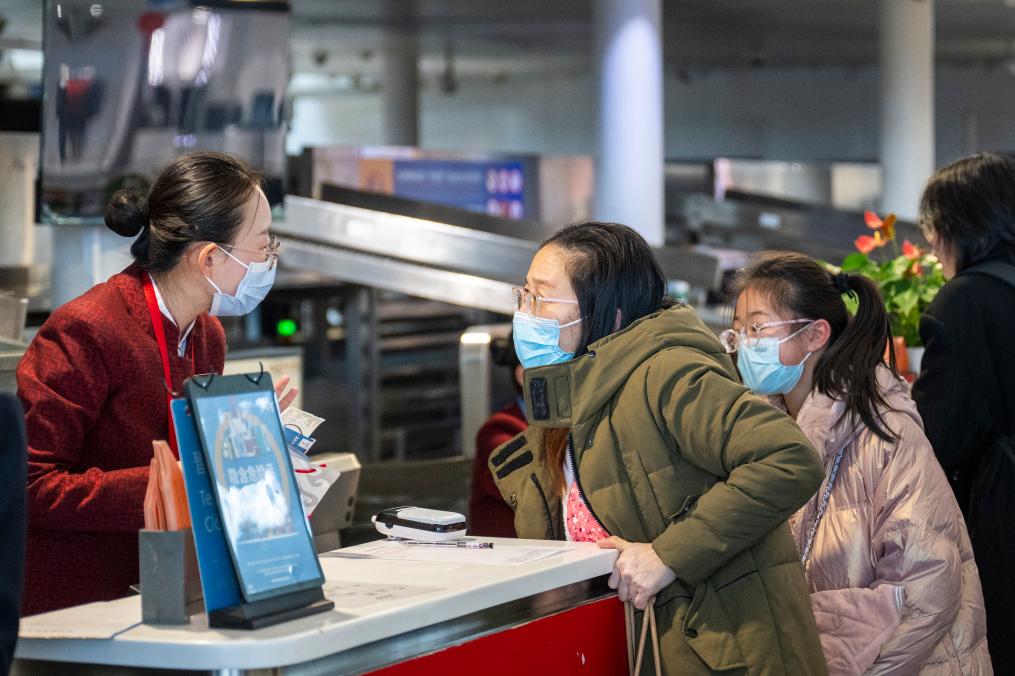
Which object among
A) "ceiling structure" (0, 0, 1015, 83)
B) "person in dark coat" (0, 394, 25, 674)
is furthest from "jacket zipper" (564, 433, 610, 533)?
"ceiling structure" (0, 0, 1015, 83)

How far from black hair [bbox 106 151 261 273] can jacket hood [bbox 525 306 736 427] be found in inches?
29.4

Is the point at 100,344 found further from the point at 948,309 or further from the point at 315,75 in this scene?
the point at 315,75

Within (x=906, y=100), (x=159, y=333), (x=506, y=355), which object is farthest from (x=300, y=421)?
(x=906, y=100)

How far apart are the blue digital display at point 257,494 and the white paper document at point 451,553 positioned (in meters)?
0.42

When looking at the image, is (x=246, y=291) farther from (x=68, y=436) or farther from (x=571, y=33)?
(x=571, y=33)

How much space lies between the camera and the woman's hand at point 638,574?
2.27 metres

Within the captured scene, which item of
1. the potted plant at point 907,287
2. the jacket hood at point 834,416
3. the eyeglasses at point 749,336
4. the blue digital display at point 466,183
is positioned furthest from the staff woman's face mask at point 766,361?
the blue digital display at point 466,183

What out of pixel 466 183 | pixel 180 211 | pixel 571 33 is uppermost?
pixel 571 33

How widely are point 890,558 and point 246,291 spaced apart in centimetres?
148

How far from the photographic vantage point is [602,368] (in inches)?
93.2

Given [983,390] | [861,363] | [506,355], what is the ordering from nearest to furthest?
[861,363]
[983,390]
[506,355]

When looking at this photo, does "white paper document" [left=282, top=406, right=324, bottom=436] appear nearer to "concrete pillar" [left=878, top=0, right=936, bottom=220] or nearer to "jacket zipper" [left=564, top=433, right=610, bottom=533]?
"jacket zipper" [left=564, top=433, right=610, bottom=533]

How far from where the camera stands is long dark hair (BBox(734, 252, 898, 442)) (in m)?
2.79

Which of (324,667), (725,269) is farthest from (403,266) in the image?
(324,667)
